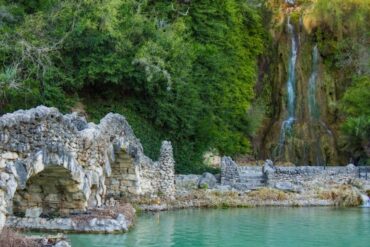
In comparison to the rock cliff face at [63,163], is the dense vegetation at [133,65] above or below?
above

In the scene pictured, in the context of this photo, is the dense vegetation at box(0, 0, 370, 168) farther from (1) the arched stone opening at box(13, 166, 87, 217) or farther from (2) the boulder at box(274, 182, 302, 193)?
(1) the arched stone opening at box(13, 166, 87, 217)

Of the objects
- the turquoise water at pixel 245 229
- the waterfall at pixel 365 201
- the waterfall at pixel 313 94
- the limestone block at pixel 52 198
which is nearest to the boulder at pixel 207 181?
the turquoise water at pixel 245 229

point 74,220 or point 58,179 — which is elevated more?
point 58,179

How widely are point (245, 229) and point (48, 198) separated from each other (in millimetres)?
5091

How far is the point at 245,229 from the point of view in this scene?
1644 centimetres

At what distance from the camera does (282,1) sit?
3744 centimetres

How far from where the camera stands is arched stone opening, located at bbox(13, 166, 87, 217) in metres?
14.7

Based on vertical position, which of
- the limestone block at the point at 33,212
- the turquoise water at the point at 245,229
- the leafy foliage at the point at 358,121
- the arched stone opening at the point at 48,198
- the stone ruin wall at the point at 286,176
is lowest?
the turquoise water at the point at 245,229

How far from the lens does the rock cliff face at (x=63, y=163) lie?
11.4 meters

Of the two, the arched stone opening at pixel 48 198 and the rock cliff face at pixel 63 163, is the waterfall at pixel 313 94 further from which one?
the arched stone opening at pixel 48 198

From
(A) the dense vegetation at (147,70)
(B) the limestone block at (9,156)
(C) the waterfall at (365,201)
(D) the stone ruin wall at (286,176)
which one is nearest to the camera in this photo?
(B) the limestone block at (9,156)

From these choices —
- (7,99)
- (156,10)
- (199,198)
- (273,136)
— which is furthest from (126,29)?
(273,136)

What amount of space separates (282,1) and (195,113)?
43.5 feet

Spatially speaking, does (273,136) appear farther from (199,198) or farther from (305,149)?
(199,198)
